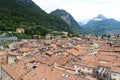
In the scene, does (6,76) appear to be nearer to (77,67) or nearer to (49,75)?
(49,75)

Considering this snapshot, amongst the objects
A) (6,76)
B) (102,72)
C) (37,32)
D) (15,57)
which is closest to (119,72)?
(102,72)

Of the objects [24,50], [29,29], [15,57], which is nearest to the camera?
[15,57]

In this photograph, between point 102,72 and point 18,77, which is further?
point 102,72

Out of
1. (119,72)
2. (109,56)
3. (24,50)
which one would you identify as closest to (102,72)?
(119,72)

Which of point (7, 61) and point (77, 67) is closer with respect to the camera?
point (77, 67)

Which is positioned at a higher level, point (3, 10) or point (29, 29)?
point (3, 10)

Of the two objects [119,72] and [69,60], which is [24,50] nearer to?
[69,60]

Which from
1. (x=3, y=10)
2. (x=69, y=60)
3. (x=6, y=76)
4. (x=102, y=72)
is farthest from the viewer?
(x=3, y=10)

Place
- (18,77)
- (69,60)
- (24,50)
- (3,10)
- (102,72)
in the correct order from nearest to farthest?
(18,77), (102,72), (69,60), (24,50), (3,10)

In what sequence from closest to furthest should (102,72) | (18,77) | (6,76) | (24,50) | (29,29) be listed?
(18,77) < (6,76) < (102,72) < (24,50) < (29,29)
